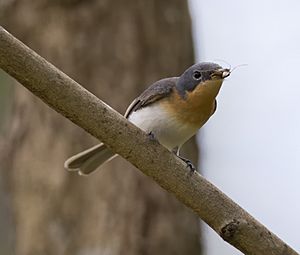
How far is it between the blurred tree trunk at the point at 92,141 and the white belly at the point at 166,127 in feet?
4.43

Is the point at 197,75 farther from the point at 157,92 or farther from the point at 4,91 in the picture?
the point at 4,91

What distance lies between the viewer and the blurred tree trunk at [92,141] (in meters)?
4.33

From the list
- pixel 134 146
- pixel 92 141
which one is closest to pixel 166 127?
pixel 134 146

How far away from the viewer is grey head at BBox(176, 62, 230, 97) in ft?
8.93

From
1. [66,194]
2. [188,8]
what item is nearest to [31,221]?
[66,194]

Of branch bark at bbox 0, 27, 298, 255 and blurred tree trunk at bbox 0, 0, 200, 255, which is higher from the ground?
branch bark at bbox 0, 27, 298, 255

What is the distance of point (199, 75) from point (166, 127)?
257 millimetres

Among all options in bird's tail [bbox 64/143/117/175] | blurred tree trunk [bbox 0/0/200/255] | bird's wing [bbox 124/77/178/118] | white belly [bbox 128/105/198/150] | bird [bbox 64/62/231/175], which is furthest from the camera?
blurred tree trunk [bbox 0/0/200/255]

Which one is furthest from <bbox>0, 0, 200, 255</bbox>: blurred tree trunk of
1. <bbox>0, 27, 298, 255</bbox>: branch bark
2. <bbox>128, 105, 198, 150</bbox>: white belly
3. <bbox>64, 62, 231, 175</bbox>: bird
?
<bbox>0, 27, 298, 255</bbox>: branch bark

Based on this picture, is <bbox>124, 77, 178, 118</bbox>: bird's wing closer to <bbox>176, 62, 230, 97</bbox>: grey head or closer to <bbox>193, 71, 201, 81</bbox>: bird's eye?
<bbox>176, 62, 230, 97</bbox>: grey head

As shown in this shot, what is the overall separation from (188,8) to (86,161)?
1945 millimetres

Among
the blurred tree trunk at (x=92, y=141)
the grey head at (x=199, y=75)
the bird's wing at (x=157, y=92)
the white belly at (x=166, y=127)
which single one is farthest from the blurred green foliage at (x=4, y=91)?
the grey head at (x=199, y=75)

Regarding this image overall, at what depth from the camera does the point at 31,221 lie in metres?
4.50

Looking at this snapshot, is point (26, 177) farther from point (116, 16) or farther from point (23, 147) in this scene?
point (116, 16)
